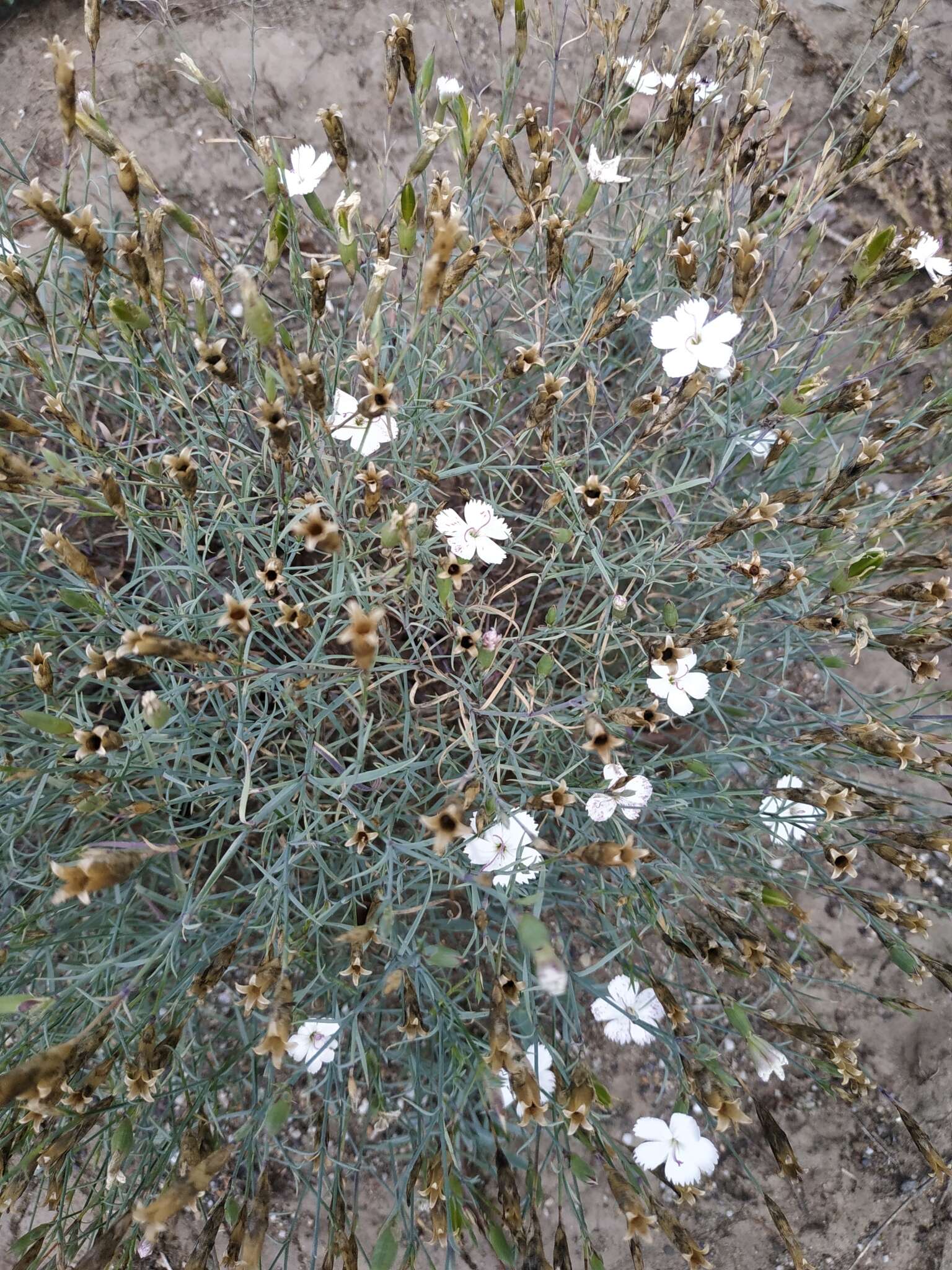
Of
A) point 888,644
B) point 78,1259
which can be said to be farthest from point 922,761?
point 78,1259

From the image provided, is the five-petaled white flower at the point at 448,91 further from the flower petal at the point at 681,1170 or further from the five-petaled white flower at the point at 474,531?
the flower petal at the point at 681,1170

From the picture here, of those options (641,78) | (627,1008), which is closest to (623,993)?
(627,1008)

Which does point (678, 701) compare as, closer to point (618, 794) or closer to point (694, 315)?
point (618, 794)

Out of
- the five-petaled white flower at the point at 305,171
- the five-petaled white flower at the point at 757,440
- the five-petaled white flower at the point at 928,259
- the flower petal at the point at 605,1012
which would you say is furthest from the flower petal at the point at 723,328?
the flower petal at the point at 605,1012

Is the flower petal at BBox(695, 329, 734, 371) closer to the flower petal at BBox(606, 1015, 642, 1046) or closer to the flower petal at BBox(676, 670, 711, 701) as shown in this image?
the flower petal at BBox(676, 670, 711, 701)

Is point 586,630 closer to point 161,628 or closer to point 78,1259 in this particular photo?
point 161,628

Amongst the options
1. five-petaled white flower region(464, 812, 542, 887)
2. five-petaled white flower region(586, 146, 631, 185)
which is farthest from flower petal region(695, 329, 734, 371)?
five-petaled white flower region(464, 812, 542, 887)
